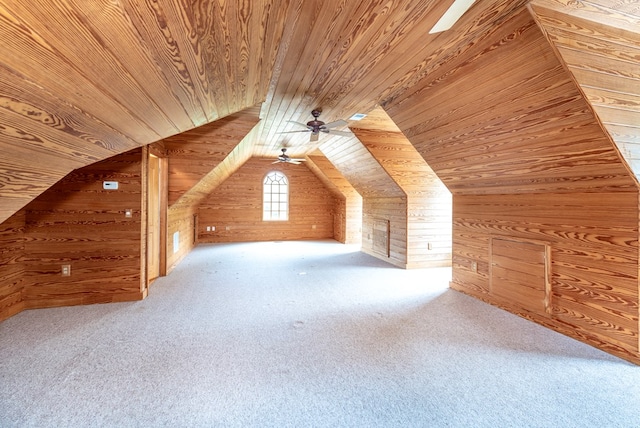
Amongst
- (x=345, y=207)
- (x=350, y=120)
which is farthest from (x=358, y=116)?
(x=345, y=207)

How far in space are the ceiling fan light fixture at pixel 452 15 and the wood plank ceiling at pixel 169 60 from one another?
4cm

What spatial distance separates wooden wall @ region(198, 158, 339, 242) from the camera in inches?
321

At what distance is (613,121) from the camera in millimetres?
1875

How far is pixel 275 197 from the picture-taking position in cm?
878

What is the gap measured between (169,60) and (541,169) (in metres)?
3.05

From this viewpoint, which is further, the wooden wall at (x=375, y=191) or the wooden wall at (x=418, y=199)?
the wooden wall at (x=375, y=191)

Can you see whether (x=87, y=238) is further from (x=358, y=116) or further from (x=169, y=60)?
(x=358, y=116)

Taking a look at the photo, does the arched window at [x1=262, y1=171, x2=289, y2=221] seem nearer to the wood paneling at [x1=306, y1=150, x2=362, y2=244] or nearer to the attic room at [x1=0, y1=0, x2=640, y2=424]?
the wood paneling at [x1=306, y1=150, x2=362, y2=244]

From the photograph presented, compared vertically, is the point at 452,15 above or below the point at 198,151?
above

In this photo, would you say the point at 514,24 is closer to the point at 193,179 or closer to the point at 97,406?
the point at 97,406

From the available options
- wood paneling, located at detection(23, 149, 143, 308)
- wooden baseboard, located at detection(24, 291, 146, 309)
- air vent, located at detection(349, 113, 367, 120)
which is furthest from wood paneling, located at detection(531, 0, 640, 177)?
wooden baseboard, located at detection(24, 291, 146, 309)

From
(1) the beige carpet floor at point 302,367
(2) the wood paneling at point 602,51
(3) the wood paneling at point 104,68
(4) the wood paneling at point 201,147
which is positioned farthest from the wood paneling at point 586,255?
(4) the wood paneling at point 201,147

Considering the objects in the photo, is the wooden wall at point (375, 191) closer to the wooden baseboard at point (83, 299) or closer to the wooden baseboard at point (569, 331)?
the wooden baseboard at point (569, 331)

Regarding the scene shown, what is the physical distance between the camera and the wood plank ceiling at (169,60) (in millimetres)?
1047
